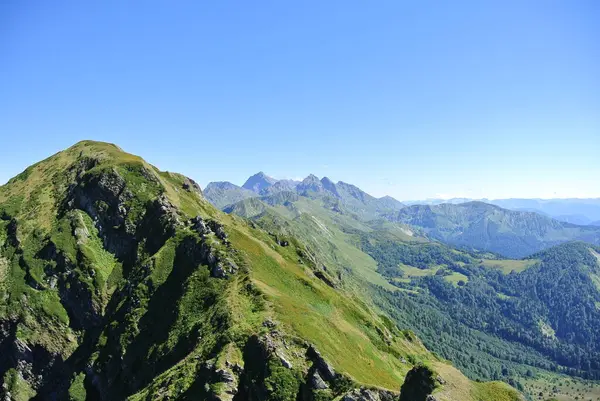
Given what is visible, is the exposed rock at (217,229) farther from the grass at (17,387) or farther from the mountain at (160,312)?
the grass at (17,387)

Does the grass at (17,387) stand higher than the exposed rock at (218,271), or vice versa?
the exposed rock at (218,271)

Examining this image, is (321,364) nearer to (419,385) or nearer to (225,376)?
(225,376)

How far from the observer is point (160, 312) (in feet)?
358

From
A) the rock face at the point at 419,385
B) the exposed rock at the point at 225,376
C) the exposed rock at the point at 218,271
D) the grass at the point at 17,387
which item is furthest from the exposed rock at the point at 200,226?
the rock face at the point at 419,385

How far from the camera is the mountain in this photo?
7169 cm

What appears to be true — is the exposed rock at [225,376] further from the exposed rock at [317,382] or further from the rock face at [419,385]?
the rock face at [419,385]

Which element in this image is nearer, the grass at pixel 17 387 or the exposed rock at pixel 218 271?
the exposed rock at pixel 218 271

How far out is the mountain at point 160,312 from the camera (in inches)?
2822

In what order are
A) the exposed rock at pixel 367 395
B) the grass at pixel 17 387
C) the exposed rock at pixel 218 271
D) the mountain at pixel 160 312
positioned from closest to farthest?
the exposed rock at pixel 367 395
the mountain at pixel 160 312
the exposed rock at pixel 218 271
the grass at pixel 17 387

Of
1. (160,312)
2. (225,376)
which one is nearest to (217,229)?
(160,312)

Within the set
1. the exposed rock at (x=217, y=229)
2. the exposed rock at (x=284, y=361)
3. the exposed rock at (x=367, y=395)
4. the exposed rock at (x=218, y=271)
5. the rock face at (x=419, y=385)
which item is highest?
the exposed rock at (x=217, y=229)

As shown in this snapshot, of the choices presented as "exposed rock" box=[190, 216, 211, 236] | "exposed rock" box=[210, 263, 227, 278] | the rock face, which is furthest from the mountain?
"exposed rock" box=[190, 216, 211, 236]

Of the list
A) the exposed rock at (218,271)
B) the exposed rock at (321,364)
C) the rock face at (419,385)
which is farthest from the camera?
the exposed rock at (218,271)

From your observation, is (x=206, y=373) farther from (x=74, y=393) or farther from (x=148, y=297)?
(x=74, y=393)
